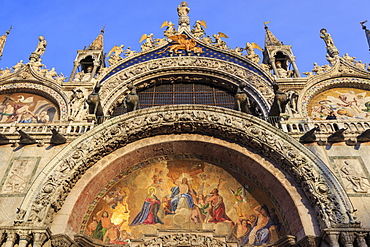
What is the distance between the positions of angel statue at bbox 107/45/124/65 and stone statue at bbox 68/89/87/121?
2.67 meters

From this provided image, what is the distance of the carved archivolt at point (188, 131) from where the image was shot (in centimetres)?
830

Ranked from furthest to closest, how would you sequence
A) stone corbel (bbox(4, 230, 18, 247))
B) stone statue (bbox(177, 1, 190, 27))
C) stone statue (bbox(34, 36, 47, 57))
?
1. stone statue (bbox(177, 1, 190, 27))
2. stone statue (bbox(34, 36, 47, 57))
3. stone corbel (bbox(4, 230, 18, 247))

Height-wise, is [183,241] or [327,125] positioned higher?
[327,125]

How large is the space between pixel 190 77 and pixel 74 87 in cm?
512

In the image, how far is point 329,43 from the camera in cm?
1717

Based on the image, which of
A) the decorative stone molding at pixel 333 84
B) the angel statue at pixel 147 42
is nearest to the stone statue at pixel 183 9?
the angel statue at pixel 147 42

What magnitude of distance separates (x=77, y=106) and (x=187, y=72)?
514cm

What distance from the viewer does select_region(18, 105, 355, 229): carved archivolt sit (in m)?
8.30

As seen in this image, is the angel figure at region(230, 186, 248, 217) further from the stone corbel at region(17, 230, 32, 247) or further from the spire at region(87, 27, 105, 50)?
the spire at region(87, 27, 105, 50)

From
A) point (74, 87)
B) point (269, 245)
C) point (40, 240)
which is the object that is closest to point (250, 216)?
point (269, 245)

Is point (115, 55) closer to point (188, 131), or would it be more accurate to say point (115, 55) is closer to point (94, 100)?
point (94, 100)

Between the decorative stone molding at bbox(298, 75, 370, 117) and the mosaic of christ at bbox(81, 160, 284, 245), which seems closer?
the mosaic of christ at bbox(81, 160, 284, 245)

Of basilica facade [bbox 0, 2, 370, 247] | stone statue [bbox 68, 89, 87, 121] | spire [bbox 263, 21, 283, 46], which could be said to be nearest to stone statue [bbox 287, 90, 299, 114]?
basilica facade [bbox 0, 2, 370, 247]

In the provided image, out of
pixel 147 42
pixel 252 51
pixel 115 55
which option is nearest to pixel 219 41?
pixel 252 51
